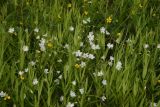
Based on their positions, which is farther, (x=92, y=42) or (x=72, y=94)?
(x=92, y=42)

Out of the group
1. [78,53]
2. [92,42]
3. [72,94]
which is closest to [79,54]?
[78,53]

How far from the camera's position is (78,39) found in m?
2.76

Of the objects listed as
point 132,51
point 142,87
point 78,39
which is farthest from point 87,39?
point 142,87

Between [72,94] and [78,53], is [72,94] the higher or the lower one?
the lower one

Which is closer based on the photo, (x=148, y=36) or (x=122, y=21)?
(x=148, y=36)

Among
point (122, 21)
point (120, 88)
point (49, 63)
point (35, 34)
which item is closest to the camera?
point (120, 88)

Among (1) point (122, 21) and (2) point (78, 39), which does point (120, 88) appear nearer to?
(2) point (78, 39)

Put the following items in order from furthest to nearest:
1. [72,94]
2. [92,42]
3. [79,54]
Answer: [92,42]
[79,54]
[72,94]

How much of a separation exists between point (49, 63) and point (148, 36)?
0.84 meters

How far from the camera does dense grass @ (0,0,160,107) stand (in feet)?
7.91

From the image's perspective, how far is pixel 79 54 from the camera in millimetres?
2654

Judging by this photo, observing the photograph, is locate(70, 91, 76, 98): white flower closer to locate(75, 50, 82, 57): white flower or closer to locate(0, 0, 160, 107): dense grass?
locate(0, 0, 160, 107): dense grass

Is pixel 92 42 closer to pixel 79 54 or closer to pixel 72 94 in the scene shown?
pixel 79 54

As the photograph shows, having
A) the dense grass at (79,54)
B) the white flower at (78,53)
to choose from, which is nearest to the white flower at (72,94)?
the dense grass at (79,54)
